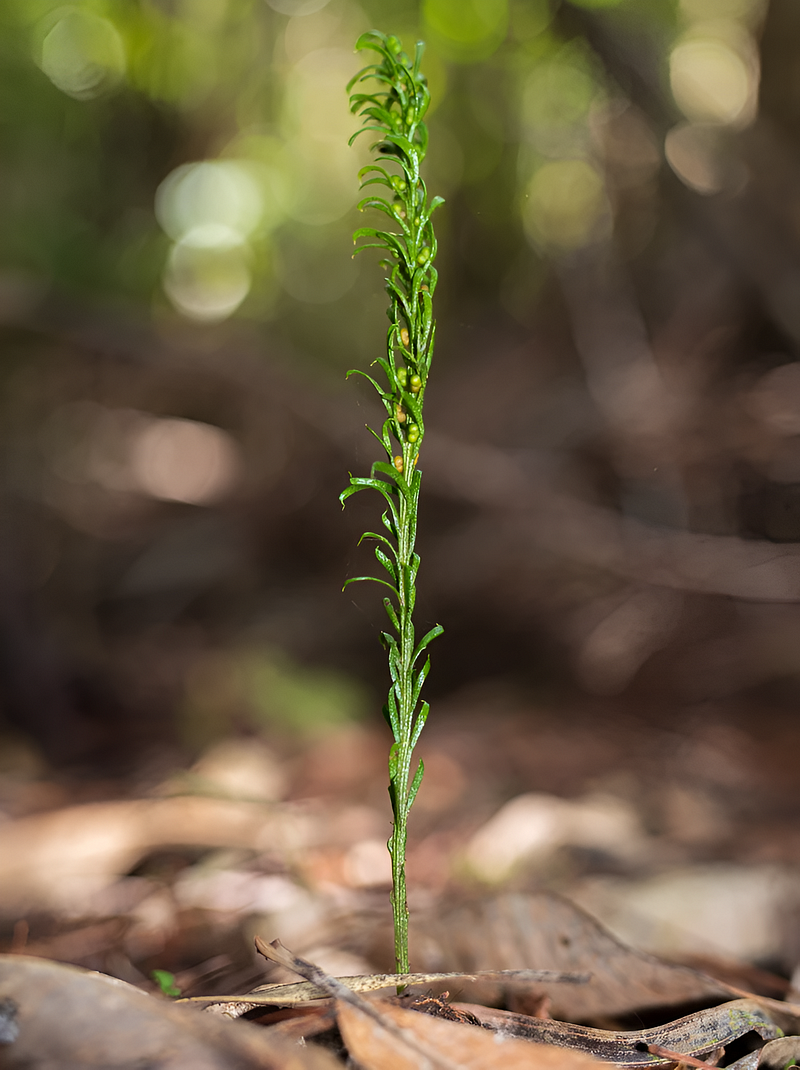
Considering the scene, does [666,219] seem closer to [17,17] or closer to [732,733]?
[732,733]

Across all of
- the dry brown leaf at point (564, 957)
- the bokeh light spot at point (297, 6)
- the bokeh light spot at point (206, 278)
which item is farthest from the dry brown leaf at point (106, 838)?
the bokeh light spot at point (297, 6)

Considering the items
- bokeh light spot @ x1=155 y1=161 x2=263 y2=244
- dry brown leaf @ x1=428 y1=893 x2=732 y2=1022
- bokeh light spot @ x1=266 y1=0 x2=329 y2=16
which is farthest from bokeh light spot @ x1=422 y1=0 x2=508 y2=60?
dry brown leaf @ x1=428 y1=893 x2=732 y2=1022

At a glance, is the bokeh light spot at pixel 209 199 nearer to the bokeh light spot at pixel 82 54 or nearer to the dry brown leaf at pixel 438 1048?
the bokeh light spot at pixel 82 54

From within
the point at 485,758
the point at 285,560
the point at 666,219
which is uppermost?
the point at 666,219

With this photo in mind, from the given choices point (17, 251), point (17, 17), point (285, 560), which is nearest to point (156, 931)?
point (285, 560)

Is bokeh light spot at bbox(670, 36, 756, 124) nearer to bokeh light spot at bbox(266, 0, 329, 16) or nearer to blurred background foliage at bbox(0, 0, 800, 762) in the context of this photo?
blurred background foliage at bbox(0, 0, 800, 762)

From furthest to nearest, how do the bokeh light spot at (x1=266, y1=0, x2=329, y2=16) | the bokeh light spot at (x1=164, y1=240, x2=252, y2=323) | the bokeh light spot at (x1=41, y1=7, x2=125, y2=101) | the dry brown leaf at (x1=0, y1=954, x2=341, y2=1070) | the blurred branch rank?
the bokeh light spot at (x1=164, y1=240, x2=252, y2=323)
the bokeh light spot at (x1=266, y1=0, x2=329, y2=16)
the bokeh light spot at (x1=41, y1=7, x2=125, y2=101)
the blurred branch
the dry brown leaf at (x1=0, y1=954, x2=341, y2=1070)
